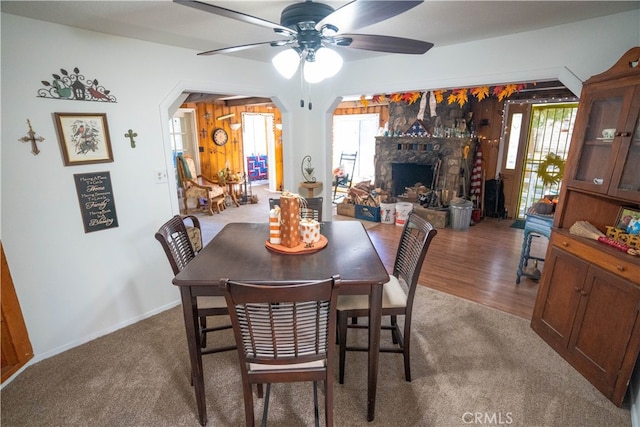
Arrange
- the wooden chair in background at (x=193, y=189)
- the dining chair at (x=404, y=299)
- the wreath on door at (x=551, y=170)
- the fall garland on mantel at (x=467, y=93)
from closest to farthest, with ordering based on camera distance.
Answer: the dining chair at (x=404, y=299), the fall garland on mantel at (x=467, y=93), the wreath on door at (x=551, y=170), the wooden chair in background at (x=193, y=189)

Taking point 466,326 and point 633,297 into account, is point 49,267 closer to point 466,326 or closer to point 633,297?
point 466,326

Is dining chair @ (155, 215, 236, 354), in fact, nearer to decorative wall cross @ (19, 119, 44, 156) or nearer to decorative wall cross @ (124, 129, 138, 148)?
decorative wall cross @ (124, 129, 138, 148)

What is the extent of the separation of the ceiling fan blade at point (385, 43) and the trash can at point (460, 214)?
380cm

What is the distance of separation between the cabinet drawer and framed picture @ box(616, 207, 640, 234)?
20 centimetres

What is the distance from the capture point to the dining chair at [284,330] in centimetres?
121

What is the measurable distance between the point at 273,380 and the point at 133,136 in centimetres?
208

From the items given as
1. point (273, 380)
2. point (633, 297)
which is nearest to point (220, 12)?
point (273, 380)

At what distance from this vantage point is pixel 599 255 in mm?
1909

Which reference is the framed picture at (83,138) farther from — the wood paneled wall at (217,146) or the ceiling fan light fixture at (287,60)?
the wood paneled wall at (217,146)

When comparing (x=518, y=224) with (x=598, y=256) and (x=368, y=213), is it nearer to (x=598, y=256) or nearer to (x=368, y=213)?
(x=368, y=213)

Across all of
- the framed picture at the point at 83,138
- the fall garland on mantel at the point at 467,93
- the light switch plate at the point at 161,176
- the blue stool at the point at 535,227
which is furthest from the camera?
the fall garland on mantel at the point at 467,93

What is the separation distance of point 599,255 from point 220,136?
7.01 meters

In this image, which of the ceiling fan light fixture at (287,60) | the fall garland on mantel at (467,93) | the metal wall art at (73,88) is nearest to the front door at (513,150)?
the fall garland on mantel at (467,93)

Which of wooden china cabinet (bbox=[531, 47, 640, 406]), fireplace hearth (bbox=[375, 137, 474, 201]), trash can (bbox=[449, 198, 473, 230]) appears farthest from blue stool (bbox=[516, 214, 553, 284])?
fireplace hearth (bbox=[375, 137, 474, 201])
